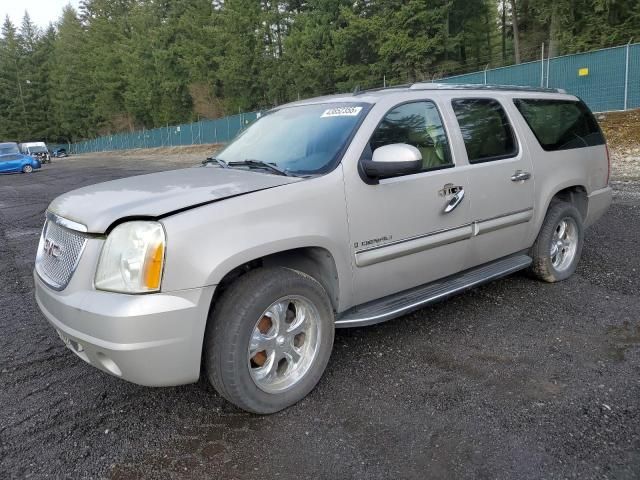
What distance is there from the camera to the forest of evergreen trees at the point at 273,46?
33844 mm

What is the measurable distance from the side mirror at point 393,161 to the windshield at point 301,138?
0.25 metres

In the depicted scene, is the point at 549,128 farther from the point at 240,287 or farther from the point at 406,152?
the point at 240,287

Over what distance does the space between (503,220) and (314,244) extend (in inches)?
76.4

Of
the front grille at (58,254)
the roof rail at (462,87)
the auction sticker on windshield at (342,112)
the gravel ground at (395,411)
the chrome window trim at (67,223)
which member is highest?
the roof rail at (462,87)

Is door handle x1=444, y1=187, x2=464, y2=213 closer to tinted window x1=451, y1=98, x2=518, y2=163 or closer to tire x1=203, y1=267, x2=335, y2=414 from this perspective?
tinted window x1=451, y1=98, x2=518, y2=163

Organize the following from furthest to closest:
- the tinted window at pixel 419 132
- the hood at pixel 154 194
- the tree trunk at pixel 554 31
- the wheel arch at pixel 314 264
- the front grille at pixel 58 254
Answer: the tree trunk at pixel 554 31, the tinted window at pixel 419 132, the wheel arch at pixel 314 264, the front grille at pixel 58 254, the hood at pixel 154 194

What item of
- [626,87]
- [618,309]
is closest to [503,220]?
[618,309]

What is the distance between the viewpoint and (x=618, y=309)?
434 centimetres

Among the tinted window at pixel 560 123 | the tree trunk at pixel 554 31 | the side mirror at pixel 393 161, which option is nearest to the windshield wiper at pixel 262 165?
the side mirror at pixel 393 161

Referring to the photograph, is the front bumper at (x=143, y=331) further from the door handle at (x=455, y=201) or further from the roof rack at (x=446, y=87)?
the roof rack at (x=446, y=87)

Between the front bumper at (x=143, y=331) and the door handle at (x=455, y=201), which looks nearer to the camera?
the front bumper at (x=143, y=331)

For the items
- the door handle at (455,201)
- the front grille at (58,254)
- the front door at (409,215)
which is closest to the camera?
the front grille at (58,254)

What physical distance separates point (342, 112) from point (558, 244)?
107 inches

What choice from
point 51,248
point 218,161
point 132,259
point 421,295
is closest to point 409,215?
point 421,295
